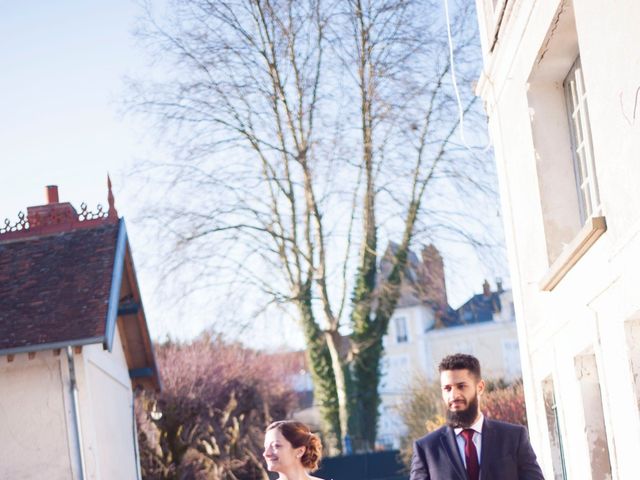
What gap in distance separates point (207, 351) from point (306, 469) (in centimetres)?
3167

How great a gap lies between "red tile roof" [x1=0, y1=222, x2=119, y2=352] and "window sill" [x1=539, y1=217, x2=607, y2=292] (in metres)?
8.24

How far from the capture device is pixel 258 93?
28000 mm

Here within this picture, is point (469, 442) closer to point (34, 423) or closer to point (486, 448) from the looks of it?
point (486, 448)

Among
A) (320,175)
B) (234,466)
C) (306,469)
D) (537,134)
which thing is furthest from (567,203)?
(234,466)

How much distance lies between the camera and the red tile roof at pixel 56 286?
17.7 meters

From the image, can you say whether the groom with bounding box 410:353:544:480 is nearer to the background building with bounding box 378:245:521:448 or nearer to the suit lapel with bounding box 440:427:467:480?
the suit lapel with bounding box 440:427:467:480

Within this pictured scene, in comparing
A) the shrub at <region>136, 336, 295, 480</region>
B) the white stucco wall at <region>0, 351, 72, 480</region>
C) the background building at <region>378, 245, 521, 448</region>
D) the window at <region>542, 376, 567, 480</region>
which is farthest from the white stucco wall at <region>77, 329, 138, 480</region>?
the background building at <region>378, 245, 521, 448</region>

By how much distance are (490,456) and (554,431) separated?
5875 millimetres

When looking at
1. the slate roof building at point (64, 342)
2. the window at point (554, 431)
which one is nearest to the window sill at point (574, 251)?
the window at point (554, 431)

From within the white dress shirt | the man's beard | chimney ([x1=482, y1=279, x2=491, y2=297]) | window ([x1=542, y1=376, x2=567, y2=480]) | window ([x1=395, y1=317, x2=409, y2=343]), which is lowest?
window ([x1=542, y1=376, x2=567, y2=480])

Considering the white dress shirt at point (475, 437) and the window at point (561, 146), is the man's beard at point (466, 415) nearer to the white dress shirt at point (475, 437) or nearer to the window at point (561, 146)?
the white dress shirt at point (475, 437)

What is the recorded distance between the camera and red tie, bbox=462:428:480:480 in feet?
22.6

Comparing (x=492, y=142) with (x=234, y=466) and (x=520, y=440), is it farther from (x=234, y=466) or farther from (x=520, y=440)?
(x=234, y=466)

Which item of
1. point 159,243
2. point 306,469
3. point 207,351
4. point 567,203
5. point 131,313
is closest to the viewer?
point 306,469
